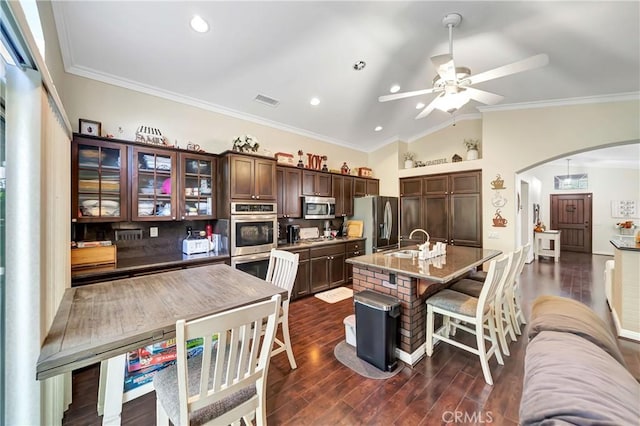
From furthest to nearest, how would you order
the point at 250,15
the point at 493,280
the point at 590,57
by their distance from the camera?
the point at 590,57 < the point at 250,15 < the point at 493,280

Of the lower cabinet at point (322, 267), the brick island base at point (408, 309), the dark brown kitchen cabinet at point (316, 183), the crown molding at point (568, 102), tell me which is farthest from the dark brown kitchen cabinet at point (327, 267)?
the crown molding at point (568, 102)

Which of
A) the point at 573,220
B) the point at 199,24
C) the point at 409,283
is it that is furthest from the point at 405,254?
the point at 573,220

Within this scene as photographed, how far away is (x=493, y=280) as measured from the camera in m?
2.18

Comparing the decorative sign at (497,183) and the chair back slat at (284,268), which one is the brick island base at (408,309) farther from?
the decorative sign at (497,183)

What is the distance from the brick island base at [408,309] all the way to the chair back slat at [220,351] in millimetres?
1515

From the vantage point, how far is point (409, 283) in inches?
93.8

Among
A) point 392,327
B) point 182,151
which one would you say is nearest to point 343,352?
point 392,327

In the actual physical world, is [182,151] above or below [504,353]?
above

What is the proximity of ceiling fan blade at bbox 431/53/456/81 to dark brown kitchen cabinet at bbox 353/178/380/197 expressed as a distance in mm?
3219

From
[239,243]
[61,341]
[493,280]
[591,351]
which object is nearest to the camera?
[591,351]

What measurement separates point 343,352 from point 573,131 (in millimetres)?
4812

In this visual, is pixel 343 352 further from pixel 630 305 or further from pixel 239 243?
pixel 630 305

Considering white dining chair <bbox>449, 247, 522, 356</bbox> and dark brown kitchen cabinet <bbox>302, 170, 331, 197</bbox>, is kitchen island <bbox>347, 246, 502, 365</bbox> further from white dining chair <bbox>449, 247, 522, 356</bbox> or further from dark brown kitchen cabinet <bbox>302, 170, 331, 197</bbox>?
dark brown kitchen cabinet <bbox>302, 170, 331, 197</bbox>

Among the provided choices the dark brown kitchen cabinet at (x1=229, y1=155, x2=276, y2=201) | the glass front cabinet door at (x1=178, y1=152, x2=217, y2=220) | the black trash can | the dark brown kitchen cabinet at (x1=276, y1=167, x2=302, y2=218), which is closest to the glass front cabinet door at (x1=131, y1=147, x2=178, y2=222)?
the glass front cabinet door at (x1=178, y1=152, x2=217, y2=220)
